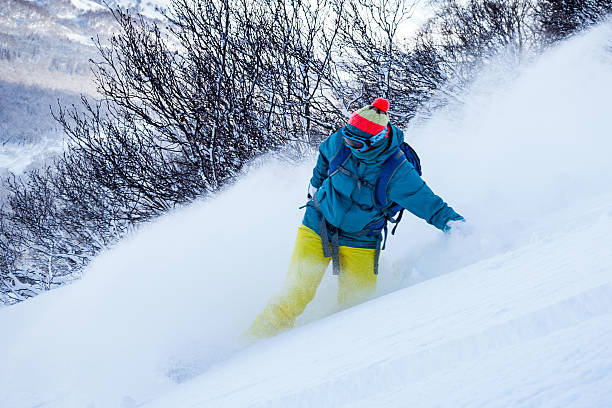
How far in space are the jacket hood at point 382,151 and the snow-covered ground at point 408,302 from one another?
2.25 ft

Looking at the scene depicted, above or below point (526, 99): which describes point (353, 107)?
below

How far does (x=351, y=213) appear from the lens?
225cm

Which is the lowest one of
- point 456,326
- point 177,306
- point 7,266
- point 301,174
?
point 7,266

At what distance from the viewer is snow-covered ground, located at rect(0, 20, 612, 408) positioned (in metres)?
0.89

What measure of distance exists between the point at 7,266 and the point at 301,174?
14995 millimetres

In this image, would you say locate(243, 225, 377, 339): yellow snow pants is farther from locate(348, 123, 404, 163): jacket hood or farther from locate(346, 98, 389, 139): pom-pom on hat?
locate(346, 98, 389, 139): pom-pom on hat

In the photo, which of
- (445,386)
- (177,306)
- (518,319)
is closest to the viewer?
(445,386)

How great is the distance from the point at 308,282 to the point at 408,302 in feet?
2.57

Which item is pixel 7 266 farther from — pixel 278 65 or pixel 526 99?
pixel 526 99

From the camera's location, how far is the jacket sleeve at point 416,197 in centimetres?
212

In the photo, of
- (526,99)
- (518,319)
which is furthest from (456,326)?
(526,99)

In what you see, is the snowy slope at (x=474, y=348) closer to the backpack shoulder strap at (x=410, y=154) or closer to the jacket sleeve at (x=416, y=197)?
the jacket sleeve at (x=416, y=197)

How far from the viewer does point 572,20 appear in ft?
37.8

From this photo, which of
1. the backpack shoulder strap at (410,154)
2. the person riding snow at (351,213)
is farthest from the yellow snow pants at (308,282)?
the backpack shoulder strap at (410,154)
